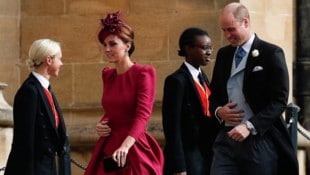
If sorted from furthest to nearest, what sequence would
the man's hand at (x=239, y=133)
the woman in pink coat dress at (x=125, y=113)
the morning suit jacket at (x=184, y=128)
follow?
the morning suit jacket at (x=184, y=128)
the woman in pink coat dress at (x=125, y=113)
the man's hand at (x=239, y=133)

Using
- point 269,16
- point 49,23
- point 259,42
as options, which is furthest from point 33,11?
point 259,42

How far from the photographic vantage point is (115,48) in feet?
32.6

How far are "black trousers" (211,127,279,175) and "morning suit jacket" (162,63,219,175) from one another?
1.29 m

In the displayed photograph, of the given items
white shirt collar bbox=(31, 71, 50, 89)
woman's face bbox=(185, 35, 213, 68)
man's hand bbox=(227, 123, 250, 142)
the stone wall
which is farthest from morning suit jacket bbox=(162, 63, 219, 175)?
the stone wall

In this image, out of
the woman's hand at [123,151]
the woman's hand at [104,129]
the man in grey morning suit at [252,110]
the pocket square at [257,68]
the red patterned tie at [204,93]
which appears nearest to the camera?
the man in grey morning suit at [252,110]

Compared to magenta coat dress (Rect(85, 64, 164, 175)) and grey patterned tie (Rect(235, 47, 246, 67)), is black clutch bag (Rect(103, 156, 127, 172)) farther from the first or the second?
grey patterned tie (Rect(235, 47, 246, 67))

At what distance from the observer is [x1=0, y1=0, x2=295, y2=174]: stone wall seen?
13812 mm

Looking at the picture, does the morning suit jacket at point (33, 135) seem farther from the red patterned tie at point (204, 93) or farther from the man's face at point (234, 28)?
the man's face at point (234, 28)

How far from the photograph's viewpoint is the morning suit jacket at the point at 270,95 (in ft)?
30.3

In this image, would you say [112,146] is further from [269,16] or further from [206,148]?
[269,16]

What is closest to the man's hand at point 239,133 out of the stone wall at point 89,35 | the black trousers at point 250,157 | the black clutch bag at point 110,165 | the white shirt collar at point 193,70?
the black trousers at point 250,157

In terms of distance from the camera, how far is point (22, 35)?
14.1 meters

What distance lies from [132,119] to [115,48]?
536mm

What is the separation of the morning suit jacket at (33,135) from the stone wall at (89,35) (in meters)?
3.36
